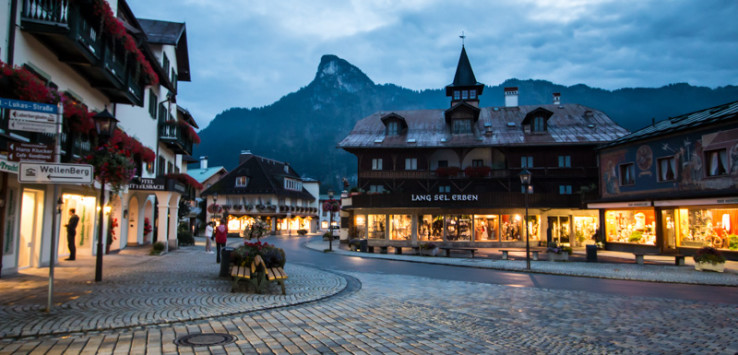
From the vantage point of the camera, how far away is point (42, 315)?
7668mm

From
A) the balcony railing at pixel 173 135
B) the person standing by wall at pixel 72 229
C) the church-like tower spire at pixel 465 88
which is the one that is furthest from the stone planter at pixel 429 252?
the church-like tower spire at pixel 465 88

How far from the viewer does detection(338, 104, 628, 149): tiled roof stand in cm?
3897

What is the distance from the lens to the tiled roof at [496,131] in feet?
128

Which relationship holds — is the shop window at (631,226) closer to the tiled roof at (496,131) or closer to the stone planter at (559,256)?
the stone planter at (559,256)

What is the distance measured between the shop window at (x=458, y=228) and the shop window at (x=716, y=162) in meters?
14.8

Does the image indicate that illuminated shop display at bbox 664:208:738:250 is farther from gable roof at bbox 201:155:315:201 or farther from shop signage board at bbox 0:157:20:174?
gable roof at bbox 201:155:315:201

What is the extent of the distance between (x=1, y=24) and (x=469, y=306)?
42.3 ft

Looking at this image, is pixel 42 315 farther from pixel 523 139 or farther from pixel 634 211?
pixel 523 139

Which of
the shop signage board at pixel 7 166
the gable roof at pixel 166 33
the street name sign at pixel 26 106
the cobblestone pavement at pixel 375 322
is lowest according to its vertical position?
the cobblestone pavement at pixel 375 322

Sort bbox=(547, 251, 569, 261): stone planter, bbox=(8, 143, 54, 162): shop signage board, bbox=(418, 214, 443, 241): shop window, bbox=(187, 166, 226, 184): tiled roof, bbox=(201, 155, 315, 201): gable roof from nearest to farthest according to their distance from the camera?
bbox=(8, 143, 54, 162): shop signage board < bbox=(547, 251, 569, 261): stone planter < bbox=(418, 214, 443, 241): shop window < bbox=(201, 155, 315, 201): gable roof < bbox=(187, 166, 226, 184): tiled roof

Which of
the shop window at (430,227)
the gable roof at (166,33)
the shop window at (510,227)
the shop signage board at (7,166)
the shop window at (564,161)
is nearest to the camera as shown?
the shop signage board at (7,166)

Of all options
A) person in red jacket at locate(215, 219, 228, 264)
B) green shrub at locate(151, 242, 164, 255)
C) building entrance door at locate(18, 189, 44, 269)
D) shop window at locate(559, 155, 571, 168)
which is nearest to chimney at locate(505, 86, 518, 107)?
shop window at locate(559, 155, 571, 168)

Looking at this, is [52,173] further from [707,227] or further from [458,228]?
[458,228]

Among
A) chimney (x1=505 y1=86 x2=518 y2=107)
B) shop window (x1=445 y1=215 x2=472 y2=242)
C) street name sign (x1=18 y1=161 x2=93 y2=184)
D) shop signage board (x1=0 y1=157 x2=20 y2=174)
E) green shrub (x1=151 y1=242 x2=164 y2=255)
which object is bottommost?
green shrub (x1=151 y1=242 x2=164 y2=255)
